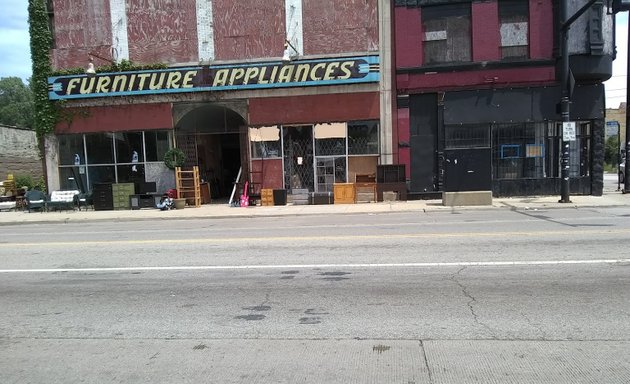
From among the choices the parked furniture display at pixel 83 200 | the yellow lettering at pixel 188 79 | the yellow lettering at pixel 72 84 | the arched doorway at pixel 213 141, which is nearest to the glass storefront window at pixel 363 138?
the arched doorway at pixel 213 141

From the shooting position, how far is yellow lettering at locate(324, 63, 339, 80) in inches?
818

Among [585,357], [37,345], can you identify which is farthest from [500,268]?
[37,345]

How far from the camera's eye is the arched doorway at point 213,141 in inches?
888

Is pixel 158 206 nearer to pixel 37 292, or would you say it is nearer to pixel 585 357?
pixel 37 292

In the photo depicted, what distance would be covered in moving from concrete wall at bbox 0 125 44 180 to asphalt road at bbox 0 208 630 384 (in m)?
26.7

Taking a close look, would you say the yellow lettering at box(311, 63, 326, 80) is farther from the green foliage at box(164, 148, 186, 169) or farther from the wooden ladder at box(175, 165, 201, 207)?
the green foliage at box(164, 148, 186, 169)

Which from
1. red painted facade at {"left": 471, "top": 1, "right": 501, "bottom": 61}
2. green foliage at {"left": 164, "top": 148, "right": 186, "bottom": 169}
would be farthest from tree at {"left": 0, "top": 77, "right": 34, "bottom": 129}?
red painted facade at {"left": 471, "top": 1, "right": 501, "bottom": 61}

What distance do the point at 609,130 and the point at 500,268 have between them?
3003 centimetres

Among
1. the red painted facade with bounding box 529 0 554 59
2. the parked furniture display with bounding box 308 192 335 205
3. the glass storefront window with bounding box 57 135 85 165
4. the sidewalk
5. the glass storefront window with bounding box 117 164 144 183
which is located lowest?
the sidewalk

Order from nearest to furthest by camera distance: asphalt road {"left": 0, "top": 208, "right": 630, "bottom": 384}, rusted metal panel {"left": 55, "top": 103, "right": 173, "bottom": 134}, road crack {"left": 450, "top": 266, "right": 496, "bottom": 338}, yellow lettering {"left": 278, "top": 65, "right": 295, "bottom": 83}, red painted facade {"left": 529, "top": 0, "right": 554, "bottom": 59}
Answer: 1. asphalt road {"left": 0, "top": 208, "right": 630, "bottom": 384}
2. road crack {"left": 450, "top": 266, "right": 496, "bottom": 338}
3. red painted facade {"left": 529, "top": 0, "right": 554, "bottom": 59}
4. yellow lettering {"left": 278, "top": 65, "right": 295, "bottom": 83}
5. rusted metal panel {"left": 55, "top": 103, "right": 173, "bottom": 134}

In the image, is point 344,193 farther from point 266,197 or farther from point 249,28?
A: point 249,28

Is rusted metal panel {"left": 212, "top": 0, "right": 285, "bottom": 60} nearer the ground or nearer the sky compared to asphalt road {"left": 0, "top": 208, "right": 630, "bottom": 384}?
nearer the sky

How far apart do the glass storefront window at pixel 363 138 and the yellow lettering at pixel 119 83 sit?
10.6m

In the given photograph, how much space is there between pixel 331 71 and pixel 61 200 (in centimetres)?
1356
